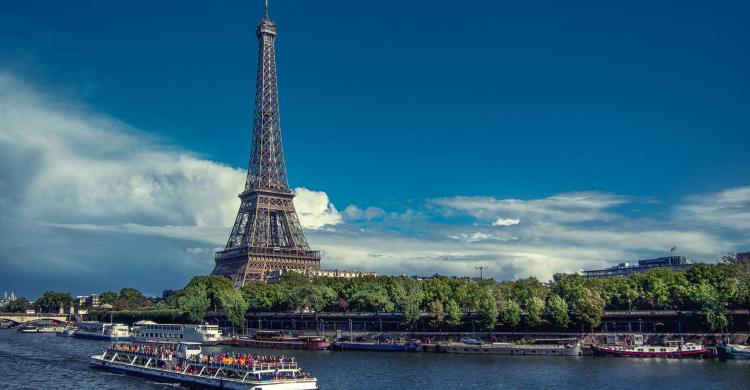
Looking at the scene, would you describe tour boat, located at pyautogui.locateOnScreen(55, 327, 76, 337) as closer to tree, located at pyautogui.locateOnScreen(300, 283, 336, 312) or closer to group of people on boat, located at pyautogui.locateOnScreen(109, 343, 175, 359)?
tree, located at pyautogui.locateOnScreen(300, 283, 336, 312)

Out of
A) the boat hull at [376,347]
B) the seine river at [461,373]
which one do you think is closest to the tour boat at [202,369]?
the seine river at [461,373]

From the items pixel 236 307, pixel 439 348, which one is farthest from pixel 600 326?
pixel 236 307

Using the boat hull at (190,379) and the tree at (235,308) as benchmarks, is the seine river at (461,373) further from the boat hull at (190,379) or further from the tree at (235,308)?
the tree at (235,308)

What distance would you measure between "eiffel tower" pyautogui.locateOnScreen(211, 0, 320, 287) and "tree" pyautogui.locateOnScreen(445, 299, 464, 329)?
6579 centimetres

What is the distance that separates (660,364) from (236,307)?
3221 inches

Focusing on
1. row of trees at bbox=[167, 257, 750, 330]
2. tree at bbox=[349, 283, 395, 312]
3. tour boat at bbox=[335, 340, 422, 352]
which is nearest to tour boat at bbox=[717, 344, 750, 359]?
row of trees at bbox=[167, 257, 750, 330]

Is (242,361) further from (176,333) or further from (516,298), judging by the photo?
(176,333)

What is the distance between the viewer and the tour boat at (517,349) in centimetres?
8969

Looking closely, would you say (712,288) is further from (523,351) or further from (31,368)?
(31,368)

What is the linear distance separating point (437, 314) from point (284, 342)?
960 inches

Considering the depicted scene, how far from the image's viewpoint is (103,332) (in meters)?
146

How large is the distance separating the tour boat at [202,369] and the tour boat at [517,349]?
34.8 meters

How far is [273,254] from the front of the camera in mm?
168125

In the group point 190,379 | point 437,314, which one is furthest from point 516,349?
point 190,379
